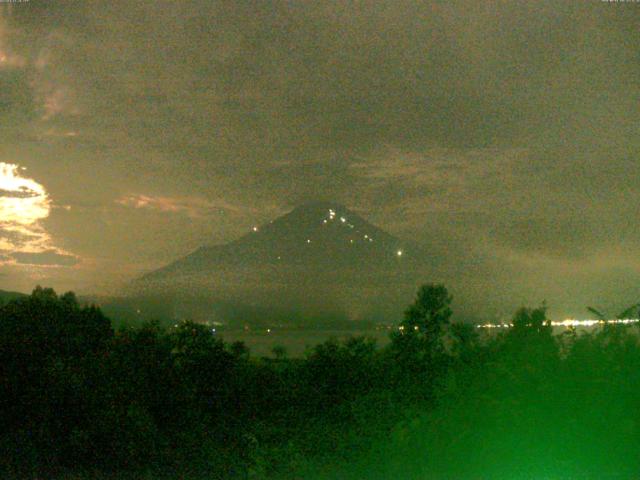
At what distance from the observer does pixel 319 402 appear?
13.6 m

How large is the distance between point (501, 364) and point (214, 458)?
18.1 feet

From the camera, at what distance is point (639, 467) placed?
5.91m

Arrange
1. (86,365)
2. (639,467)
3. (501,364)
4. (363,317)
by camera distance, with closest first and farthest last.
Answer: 1. (639,467)
2. (501,364)
3. (86,365)
4. (363,317)

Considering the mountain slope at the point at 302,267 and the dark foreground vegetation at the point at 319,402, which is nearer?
the dark foreground vegetation at the point at 319,402

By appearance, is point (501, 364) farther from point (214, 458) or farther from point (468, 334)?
point (214, 458)

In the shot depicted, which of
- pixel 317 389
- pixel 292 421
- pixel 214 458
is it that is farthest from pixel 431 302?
pixel 214 458

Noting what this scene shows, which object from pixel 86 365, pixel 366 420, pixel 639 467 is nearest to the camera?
pixel 639 467

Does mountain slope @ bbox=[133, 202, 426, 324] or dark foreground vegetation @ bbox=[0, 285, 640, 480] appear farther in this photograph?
mountain slope @ bbox=[133, 202, 426, 324]

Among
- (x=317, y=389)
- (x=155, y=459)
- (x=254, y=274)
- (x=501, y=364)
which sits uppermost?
(x=254, y=274)

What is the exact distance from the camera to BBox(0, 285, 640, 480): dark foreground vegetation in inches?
254

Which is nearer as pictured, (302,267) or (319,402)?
(319,402)

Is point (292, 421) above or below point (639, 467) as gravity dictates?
below

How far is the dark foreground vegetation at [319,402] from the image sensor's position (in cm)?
645

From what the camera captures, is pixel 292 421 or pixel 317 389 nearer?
pixel 292 421
